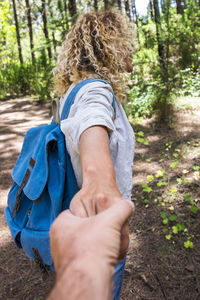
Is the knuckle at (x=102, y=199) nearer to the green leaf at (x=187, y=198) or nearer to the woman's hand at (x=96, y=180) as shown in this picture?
the woman's hand at (x=96, y=180)

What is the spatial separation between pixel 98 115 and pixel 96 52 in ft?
2.02

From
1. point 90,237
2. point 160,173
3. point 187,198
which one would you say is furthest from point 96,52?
point 160,173

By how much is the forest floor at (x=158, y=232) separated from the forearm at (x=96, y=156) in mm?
1231

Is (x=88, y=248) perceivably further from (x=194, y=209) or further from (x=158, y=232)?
(x=194, y=209)

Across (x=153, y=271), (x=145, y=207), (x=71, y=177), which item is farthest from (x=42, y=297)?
(x=71, y=177)

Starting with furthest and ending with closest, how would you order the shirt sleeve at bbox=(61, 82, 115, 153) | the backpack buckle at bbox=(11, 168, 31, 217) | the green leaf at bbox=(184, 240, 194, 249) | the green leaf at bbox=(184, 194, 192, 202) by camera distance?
the green leaf at bbox=(184, 194, 192, 202) < the green leaf at bbox=(184, 240, 194, 249) < the backpack buckle at bbox=(11, 168, 31, 217) < the shirt sleeve at bbox=(61, 82, 115, 153)

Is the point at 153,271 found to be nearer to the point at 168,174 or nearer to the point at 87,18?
the point at 168,174

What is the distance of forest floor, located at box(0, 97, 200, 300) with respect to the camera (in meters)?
2.29

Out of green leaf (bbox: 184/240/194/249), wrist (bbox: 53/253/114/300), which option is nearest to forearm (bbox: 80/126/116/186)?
wrist (bbox: 53/253/114/300)

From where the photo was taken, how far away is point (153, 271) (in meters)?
2.38

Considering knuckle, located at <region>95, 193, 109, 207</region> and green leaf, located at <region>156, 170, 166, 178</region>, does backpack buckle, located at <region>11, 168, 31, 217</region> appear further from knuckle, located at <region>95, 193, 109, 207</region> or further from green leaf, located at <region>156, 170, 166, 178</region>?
green leaf, located at <region>156, 170, 166, 178</region>

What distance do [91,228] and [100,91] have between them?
0.65m

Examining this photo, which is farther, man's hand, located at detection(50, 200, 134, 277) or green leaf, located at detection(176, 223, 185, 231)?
green leaf, located at detection(176, 223, 185, 231)

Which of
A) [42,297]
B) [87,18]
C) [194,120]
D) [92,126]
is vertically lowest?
[42,297]
